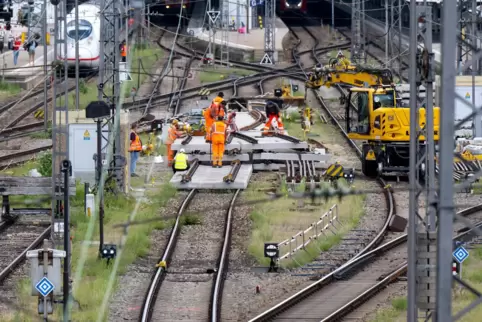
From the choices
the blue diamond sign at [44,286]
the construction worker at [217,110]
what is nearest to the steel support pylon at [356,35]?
the construction worker at [217,110]

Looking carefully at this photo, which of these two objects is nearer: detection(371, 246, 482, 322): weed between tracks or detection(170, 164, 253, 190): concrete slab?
detection(371, 246, 482, 322): weed between tracks

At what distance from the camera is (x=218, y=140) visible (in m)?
24.2

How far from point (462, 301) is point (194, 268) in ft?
12.4

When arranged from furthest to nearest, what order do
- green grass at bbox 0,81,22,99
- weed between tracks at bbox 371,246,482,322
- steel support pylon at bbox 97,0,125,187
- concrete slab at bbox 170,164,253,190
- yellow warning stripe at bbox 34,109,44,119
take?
green grass at bbox 0,81,22,99
yellow warning stripe at bbox 34,109,44,119
concrete slab at bbox 170,164,253,190
steel support pylon at bbox 97,0,125,187
weed between tracks at bbox 371,246,482,322

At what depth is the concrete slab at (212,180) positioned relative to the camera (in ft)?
77.3

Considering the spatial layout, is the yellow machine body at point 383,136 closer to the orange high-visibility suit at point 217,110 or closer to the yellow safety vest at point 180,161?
the orange high-visibility suit at point 217,110

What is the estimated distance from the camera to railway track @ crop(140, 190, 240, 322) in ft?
48.1

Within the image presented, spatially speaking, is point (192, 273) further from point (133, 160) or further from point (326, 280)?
point (133, 160)

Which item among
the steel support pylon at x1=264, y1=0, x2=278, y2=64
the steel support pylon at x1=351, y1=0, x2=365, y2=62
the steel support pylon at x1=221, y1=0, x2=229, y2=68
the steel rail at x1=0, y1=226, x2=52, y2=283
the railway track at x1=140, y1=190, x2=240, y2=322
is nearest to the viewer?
the railway track at x1=140, y1=190, x2=240, y2=322

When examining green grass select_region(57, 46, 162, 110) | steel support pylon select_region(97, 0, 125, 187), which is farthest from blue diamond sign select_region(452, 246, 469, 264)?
green grass select_region(57, 46, 162, 110)

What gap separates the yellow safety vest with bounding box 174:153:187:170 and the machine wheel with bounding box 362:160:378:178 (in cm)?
352

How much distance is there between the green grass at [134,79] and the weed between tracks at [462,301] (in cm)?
1411

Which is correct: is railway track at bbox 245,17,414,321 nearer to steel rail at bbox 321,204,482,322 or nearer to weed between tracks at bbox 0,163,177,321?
steel rail at bbox 321,204,482,322

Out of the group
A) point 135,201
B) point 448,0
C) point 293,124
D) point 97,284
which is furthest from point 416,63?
point 293,124
